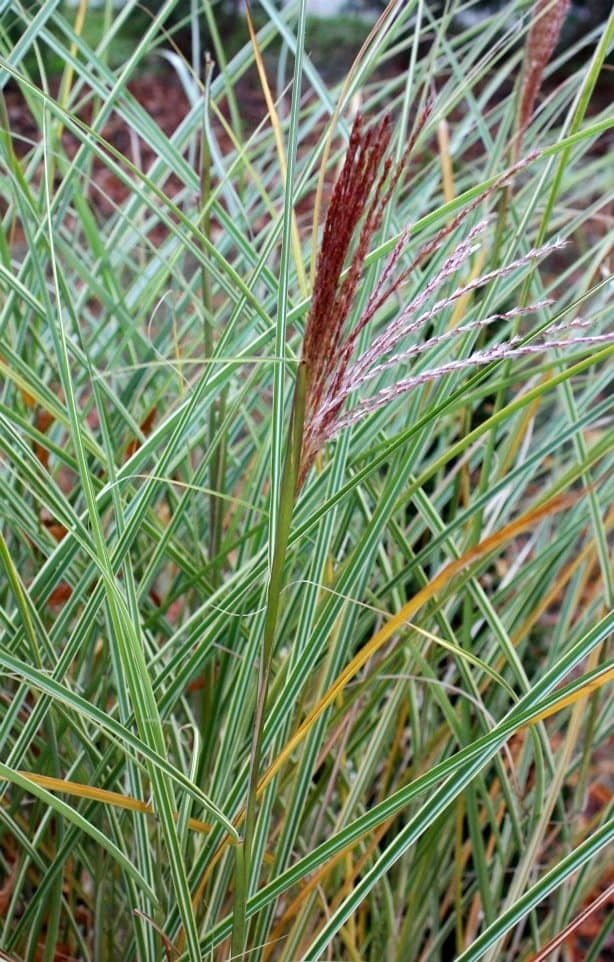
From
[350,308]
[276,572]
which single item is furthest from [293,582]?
[350,308]

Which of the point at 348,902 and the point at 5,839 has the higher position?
the point at 348,902

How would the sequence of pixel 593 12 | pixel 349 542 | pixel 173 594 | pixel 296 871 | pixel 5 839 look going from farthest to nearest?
pixel 593 12
pixel 349 542
pixel 5 839
pixel 173 594
pixel 296 871

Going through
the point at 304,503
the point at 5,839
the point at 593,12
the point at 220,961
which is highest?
the point at 593,12

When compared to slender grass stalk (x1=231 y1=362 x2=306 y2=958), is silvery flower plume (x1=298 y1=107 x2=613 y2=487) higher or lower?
higher

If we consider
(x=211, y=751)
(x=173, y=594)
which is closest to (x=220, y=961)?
(x=211, y=751)

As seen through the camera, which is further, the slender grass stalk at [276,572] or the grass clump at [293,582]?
the grass clump at [293,582]

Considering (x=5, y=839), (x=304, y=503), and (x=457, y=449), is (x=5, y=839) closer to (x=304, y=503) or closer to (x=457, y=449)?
(x=304, y=503)

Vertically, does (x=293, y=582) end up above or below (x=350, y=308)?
below

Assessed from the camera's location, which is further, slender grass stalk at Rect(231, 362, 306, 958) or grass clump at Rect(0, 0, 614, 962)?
grass clump at Rect(0, 0, 614, 962)

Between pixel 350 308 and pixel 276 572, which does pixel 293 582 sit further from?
pixel 350 308

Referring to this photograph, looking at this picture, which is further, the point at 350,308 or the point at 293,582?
the point at 293,582

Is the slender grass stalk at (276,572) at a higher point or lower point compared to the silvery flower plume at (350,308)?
lower
